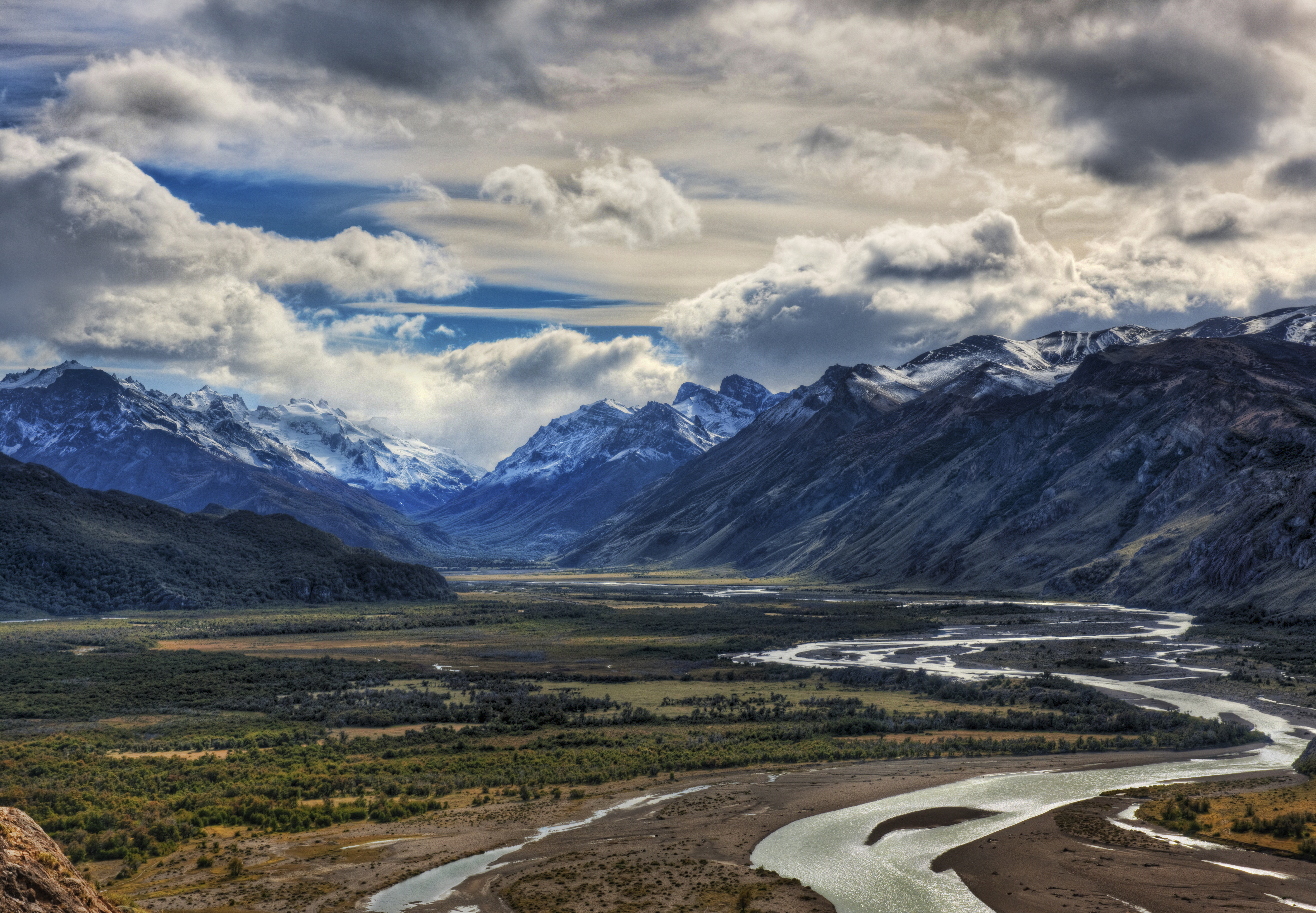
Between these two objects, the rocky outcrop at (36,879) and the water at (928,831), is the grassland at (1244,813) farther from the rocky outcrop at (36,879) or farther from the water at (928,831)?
the rocky outcrop at (36,879)

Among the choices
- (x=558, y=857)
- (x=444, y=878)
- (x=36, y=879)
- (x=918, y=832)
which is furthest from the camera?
(x=918, y=832)

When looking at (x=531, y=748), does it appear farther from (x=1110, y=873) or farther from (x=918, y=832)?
(x=1110, y=873)

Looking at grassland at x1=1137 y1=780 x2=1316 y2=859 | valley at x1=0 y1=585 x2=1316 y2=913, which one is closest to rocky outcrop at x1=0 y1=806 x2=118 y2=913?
valley at x1=0 y1=585 x2=1316 y2=913

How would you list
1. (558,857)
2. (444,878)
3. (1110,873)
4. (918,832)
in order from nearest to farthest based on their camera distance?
(1110,873) < (444,878) < (558,857) < (918,832)

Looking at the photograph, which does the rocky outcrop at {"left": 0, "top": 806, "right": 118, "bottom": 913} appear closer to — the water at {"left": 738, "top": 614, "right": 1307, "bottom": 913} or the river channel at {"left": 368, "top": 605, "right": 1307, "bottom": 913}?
the river channel at {"left": 368, "top": 605, "right": 1307, "bottom": 913}

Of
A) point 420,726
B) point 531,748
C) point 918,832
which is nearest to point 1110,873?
point 918,832

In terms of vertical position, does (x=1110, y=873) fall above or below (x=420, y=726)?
above

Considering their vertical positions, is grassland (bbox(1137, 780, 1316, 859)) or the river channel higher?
grassland (bbox(1137, 780, 1316, 859))
